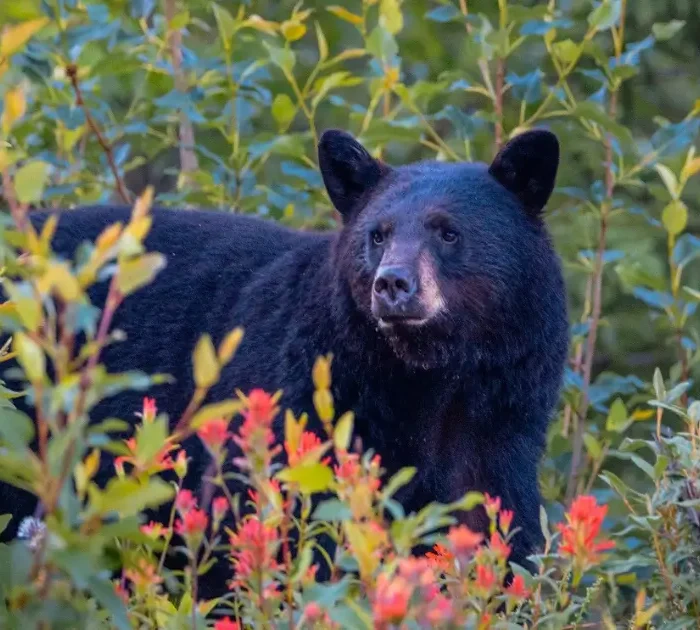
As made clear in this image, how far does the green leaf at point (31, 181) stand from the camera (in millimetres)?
1690

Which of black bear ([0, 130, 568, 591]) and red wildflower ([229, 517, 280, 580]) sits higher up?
red wildflower ([229, 517, 280, 580])

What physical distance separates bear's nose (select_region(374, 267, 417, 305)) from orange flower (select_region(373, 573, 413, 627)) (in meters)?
2.22

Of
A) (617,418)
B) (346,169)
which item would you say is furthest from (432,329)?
(617,418)

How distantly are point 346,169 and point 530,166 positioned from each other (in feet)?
2.08

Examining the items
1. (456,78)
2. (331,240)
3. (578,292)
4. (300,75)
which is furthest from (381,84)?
(300,75)

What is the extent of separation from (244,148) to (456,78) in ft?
2.92

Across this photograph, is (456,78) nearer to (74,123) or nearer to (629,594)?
(74,123)

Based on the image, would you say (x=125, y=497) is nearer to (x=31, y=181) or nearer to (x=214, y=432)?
(x=214, y=432)

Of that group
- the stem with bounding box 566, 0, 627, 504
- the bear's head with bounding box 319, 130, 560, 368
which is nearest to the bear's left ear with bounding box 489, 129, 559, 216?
the bear's head with bounding box 319, 130, 560, 368

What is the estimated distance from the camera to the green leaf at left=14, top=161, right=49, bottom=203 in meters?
1.69

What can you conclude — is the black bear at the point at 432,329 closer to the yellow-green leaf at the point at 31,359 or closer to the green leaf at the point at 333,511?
the green leaf at the point at 333,511

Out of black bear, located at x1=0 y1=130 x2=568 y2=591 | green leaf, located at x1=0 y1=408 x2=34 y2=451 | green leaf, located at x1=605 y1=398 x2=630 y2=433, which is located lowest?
green leaf, located at x1=605 y1=398 x2=630 y2=433

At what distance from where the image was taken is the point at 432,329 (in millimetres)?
4102

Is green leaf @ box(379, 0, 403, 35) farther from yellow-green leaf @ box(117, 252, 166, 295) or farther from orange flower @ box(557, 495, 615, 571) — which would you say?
yellow-green leaf @ box(117, 252, 166, 295)
